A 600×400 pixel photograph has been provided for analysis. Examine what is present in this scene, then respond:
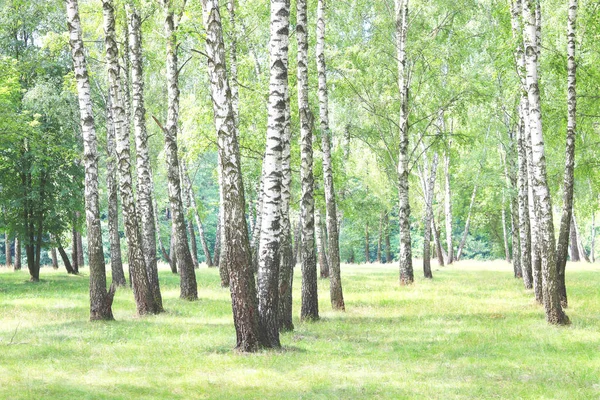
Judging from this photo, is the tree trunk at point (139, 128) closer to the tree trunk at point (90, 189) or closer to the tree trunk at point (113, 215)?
the tree trunk at point (90, 189)

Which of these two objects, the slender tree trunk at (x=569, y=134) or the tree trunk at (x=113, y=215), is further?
the tree trunk at (x=113, y=215)

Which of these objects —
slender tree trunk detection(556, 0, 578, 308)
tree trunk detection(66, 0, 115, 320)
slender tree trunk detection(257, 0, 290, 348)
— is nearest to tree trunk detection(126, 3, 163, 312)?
tree trunk detection(66, 0, 115, 320)

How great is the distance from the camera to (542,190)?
14.8m

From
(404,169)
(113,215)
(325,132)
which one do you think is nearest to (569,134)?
(325,132)

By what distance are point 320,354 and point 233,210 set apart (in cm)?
292

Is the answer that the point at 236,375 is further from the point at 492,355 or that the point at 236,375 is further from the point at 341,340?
the point at 492,355

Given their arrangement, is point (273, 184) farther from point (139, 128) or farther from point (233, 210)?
point (139, 128)

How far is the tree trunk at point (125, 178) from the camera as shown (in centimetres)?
1625

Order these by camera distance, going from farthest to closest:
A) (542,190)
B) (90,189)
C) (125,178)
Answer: (125,178), (90,189), (542,190)

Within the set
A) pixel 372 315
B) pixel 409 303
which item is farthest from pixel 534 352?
pixel 409 303

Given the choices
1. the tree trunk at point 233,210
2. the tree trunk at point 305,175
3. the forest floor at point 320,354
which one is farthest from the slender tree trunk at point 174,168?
the tree trunk at point 233,210

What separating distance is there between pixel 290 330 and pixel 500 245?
191 ft

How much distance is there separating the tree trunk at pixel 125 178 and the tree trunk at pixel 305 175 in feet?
14.1

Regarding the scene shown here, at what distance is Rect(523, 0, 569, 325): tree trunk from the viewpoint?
1477 cm
